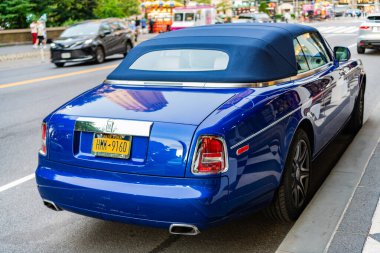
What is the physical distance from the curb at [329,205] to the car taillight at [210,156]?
0.84m

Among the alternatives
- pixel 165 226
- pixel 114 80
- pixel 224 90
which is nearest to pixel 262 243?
pixel 165 226

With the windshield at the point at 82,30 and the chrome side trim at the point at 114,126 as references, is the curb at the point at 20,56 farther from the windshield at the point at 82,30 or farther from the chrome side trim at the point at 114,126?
the chrome side trim at the point at 114,126

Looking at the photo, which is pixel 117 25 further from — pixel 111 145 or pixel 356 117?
pixel 111 145

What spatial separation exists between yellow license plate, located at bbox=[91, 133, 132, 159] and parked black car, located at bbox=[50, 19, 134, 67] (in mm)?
17083

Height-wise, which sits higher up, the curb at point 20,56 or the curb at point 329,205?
A: the curb at point 329,205

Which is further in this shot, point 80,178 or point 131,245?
point 131,245

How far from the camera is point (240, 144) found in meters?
3.58

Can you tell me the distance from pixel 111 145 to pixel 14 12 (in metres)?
37.1

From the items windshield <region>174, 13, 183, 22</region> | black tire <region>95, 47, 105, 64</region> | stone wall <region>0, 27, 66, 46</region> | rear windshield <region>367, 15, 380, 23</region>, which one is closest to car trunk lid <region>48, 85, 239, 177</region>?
black tire <region>95, 47, 105, 64</region>

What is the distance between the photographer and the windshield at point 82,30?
21.2 meters

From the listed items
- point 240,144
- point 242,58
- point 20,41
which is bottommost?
point 20,41

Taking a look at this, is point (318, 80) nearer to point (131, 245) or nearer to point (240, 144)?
point (240, 144)

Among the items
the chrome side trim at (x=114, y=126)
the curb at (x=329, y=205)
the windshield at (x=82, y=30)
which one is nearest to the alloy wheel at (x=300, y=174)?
the curb at (x=329, y=205)

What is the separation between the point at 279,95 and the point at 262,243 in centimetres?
113
